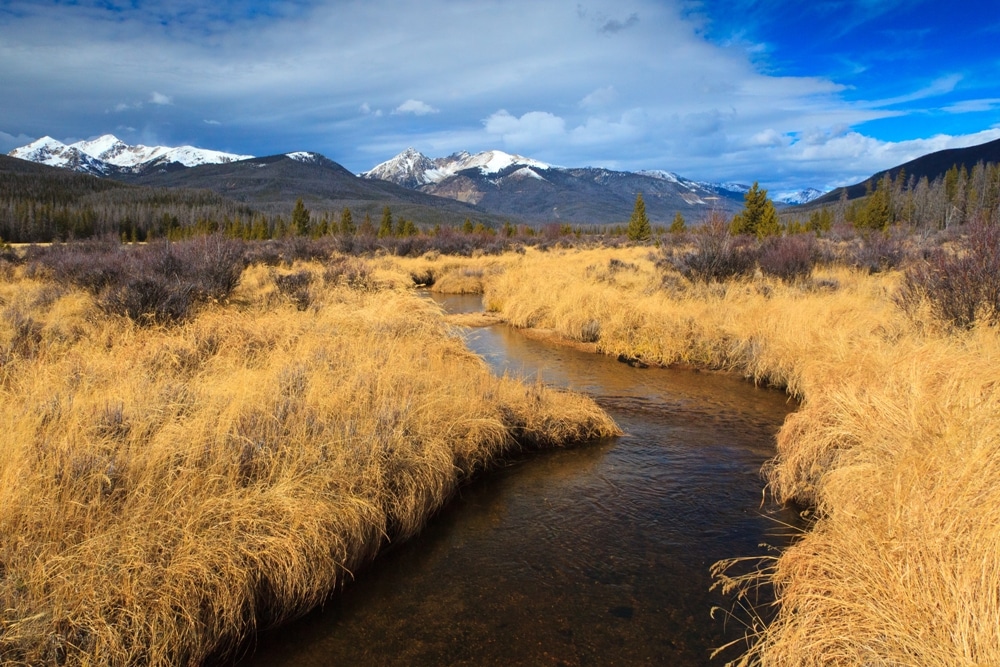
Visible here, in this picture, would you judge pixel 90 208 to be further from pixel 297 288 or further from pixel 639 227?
pixel 297 288

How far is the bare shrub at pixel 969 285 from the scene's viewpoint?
30.6ft

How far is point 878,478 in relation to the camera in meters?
4.84

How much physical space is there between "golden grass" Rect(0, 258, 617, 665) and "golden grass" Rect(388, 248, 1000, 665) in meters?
3.21

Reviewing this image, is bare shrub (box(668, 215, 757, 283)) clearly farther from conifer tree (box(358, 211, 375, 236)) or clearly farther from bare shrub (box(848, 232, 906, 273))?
conifer tree (box(358, 211, 375, 236))

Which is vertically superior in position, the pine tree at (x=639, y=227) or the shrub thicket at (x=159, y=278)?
the pine tree at (x=639, y=227)

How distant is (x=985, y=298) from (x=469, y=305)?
599 inches

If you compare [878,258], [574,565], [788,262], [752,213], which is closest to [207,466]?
[574,565]

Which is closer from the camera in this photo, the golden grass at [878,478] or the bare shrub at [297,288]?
the golden grass at [878,478]

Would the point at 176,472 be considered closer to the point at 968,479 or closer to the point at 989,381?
the point at 968,479

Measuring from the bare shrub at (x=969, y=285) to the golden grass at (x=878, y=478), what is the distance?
1.22 ft

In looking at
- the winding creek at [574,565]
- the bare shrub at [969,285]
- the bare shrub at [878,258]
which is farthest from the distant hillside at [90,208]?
the bare shrub at [969,285]

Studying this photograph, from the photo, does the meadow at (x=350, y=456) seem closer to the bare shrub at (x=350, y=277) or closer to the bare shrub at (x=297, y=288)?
the bare shrub at (x=297, y=288)

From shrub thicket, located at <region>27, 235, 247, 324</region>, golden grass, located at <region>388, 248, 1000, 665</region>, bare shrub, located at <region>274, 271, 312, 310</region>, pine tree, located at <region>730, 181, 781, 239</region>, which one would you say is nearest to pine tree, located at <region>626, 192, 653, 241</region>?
pine tree, located at <region>730, 181, 781, 239</region>

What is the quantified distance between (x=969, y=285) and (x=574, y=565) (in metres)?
8.55
